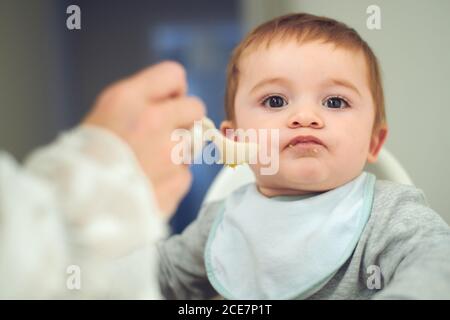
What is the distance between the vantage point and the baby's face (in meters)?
0.50

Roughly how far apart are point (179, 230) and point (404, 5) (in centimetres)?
40

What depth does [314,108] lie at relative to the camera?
0.50m

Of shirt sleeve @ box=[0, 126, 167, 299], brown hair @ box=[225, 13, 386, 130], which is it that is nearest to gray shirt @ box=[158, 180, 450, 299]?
brown hair @ box=[225, 13, 386, 130]

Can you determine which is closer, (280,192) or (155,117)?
(155,117)

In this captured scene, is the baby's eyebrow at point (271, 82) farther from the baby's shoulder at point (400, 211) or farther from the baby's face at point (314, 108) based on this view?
the baby's shoulder at point (400, 211)

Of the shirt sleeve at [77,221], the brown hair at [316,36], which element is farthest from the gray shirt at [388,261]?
the shirt sleeve at [77,221]

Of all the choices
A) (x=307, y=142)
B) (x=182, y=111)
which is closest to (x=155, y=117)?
(x=182, y=111)

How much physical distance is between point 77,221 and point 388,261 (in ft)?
0.97

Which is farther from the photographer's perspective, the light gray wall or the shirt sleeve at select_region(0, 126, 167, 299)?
the light gray wall

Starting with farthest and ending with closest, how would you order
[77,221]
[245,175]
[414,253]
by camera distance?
[245,175] < [414,253] < [77,221]

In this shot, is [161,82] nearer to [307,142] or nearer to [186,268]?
[307,142]

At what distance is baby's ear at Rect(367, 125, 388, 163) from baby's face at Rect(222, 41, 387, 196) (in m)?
0.03

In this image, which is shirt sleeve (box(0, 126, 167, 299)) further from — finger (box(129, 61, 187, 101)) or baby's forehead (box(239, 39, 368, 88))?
baby's forehead (box(239, 39, 368, 88))

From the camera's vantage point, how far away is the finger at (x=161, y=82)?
0.35m
